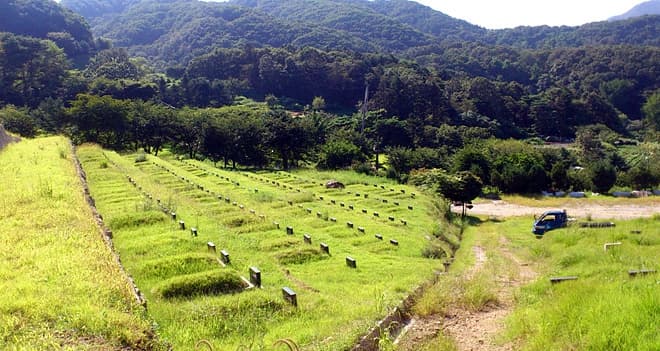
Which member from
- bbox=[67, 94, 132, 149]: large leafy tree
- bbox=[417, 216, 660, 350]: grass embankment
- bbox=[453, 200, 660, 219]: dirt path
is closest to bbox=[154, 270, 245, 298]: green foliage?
bbox=[417, 216, 660, 350]: grass embankment

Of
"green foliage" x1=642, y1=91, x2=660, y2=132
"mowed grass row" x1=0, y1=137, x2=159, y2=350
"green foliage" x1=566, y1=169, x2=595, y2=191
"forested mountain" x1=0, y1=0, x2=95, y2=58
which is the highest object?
"forested mountain" x1=0, y1=0, x2=95, y2=58

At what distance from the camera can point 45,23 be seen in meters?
131

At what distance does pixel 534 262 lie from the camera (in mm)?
19172

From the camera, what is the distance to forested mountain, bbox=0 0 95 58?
123062 millimetres

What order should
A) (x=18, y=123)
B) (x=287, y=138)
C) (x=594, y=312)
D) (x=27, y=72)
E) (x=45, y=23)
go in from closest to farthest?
(x=594, y=312)
(x=18, y=123)
(x=287, y=138)
(x=27, y=72)
(x=45, y=23)

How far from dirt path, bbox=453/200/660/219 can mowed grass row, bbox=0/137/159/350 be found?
30.3 meters

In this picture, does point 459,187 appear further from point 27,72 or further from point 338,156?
point 27,72

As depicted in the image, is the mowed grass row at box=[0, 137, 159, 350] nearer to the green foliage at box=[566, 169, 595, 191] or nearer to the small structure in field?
the small structure in field

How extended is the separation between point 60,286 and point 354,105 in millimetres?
96192

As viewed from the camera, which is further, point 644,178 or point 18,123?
point 18,123

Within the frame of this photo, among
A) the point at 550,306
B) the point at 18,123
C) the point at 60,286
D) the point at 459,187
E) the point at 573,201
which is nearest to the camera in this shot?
the point at 60,286

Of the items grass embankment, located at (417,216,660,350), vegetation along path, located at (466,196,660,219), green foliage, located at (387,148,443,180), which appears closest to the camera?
grass embankment, located at (417,216,660,350)

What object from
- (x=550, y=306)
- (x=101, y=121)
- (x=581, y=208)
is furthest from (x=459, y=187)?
(x=101, y=121)

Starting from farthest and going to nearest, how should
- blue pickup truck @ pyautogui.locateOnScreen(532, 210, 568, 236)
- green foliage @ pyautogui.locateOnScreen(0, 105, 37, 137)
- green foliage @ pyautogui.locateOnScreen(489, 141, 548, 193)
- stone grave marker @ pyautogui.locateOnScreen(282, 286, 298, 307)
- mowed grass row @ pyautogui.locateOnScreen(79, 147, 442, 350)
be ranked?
green foliage @ pyautogui.locateOnScreen(0, 105, 37, 137) → green foliage @ pyautogui.locateOnScreen(489, 141, 548, 193) → blue pickup truck @ pyautogui.locateOnScreen(532, 210, 568, 236) → stone grave marker @ pyautogui.locateOnScreen(282, 286, 298, 307) → mowed grass row @ pyautogui.locateOnScreen(79, 147, 442, 350)
